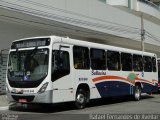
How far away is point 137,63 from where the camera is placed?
72.1ft

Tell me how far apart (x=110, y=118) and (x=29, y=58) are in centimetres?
414

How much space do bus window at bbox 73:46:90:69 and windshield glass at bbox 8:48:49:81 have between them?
5.37 ft

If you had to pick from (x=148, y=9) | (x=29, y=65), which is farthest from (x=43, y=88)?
(x=148, y=9)

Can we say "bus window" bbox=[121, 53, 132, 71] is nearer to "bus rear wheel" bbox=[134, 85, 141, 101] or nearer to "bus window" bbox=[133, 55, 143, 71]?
"bus window" bbox=[133, 55, 143, 71]

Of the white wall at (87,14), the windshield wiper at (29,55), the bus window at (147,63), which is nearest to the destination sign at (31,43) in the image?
the windshield wiper at (29,55)

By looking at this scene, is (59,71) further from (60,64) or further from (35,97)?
(35,97)

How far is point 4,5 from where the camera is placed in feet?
74.1

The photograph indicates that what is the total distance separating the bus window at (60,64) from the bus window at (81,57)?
2.01ft

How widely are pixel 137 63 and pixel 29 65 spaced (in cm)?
855

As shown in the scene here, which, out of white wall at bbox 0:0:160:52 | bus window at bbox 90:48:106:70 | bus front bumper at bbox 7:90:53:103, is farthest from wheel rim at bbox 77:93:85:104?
white wall at bbox 0:0:160:52

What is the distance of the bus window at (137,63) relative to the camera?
70.8 feet

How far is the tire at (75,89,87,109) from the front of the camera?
1634cm

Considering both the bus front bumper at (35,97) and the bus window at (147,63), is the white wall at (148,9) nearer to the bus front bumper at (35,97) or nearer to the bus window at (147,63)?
the bus window at (147,63)

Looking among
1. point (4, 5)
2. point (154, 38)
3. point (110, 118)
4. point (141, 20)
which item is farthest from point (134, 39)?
point (110, 118)
